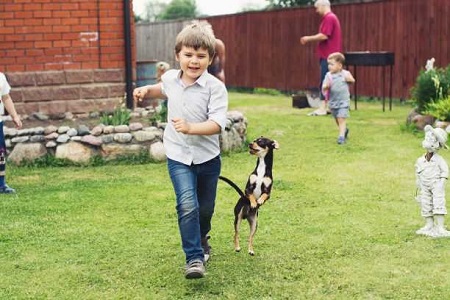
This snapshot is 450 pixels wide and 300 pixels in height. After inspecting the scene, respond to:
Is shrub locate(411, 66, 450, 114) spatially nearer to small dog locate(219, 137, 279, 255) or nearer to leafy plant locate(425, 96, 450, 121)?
leafy plant locate(425, 96, 450, 121)

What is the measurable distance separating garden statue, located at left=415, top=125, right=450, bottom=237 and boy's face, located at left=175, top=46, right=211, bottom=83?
1.76 metres

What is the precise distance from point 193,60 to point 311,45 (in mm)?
14717

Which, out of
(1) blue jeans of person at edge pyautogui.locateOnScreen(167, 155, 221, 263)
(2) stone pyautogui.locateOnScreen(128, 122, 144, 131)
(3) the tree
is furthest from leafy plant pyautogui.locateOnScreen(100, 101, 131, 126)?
(3) the tree

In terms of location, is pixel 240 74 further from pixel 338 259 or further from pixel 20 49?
pixel 338 259

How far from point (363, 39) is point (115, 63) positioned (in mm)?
Result: 8042

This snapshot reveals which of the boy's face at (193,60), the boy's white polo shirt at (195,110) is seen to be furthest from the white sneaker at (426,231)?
the boy's face at (193,60)

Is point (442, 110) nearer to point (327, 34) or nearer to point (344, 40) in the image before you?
point (327, 34)

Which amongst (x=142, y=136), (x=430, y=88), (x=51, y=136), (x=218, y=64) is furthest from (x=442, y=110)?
(x=51, y=136)

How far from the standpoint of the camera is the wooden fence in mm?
15977

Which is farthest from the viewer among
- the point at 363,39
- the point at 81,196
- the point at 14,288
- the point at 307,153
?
the point at 363,39

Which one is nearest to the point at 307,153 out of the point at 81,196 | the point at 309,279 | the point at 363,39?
the point at 81,196

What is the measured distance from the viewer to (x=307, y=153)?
983 cm

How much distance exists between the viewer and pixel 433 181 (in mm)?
5609

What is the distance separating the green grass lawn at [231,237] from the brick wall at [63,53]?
209cm
